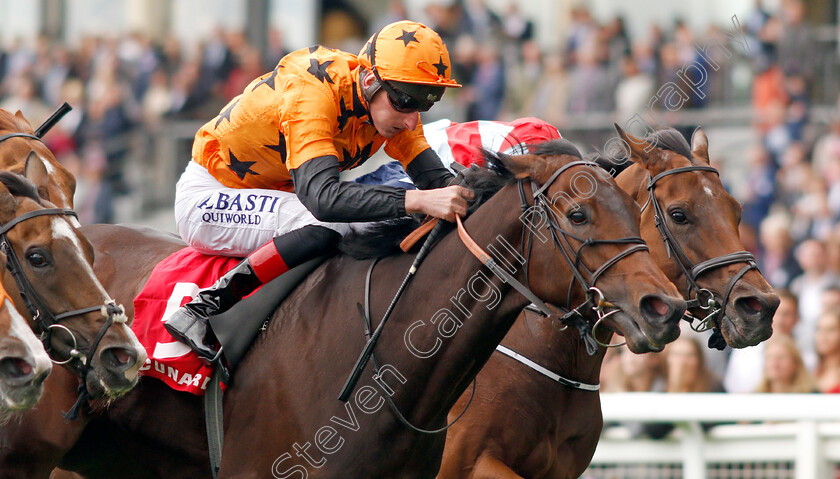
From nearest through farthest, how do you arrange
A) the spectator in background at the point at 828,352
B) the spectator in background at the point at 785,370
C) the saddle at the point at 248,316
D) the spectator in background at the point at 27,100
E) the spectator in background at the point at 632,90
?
the saddle at the point at 248,316, the spectator in background at the point at 785,370, the spectator in background at the point at 828,352, the spectator in background at the point at 632,90, the spectator in background at the point at 27,100

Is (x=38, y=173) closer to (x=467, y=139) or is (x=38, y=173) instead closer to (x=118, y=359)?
(x=118, y=359)

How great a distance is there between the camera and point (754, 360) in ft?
23.8

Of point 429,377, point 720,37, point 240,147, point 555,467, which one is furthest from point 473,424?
point 720,37

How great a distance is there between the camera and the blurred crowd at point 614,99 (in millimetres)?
7062

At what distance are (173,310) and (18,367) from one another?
1234 millimetres

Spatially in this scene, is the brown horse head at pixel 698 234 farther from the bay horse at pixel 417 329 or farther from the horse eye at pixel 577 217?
the horse eye at pixel 577 217

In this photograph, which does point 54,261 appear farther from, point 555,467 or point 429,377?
Answer: point 555,467

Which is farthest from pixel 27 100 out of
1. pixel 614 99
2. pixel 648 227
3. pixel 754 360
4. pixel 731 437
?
pixel 648 227

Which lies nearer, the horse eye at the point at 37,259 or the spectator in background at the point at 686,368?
the horse eye at the point at 37,259

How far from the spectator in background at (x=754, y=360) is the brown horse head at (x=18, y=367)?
4.73 meters

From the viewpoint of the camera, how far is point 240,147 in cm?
466

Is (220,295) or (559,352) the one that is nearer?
(220,295)

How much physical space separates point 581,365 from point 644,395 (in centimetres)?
144

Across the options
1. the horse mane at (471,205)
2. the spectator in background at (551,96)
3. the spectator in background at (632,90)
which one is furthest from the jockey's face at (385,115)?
the spectator in background at (551,96)
